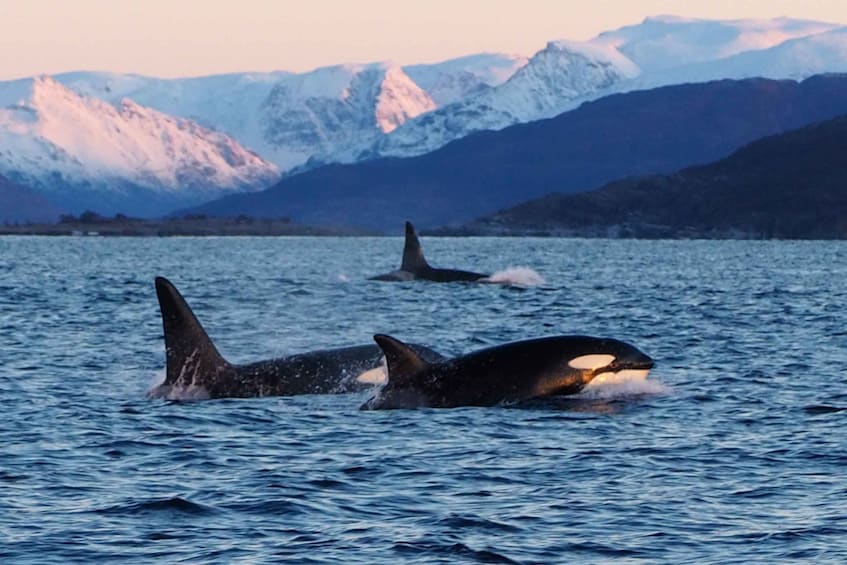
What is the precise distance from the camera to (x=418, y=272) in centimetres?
7994

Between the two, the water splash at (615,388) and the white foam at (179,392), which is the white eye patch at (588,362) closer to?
the water splash at (615,388)

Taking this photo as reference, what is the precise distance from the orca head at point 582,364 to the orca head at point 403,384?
1.81m

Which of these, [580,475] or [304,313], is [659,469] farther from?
[304,313]

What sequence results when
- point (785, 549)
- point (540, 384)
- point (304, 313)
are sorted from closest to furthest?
1. point (785, 549)
2. point (540, 384)
3. point (304, 313)

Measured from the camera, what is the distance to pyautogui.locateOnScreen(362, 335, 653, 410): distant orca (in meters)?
26.1

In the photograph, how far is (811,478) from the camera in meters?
21.5

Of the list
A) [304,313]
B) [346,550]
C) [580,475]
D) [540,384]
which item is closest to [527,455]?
[580,475]

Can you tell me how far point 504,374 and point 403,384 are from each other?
154cm

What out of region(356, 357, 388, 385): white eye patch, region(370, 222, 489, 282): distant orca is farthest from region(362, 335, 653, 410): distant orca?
region(370, 222, 489, 282): distant orca

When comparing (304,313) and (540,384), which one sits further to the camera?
(304,313)

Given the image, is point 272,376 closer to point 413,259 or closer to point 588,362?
point 588,362

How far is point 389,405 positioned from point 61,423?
197 inches

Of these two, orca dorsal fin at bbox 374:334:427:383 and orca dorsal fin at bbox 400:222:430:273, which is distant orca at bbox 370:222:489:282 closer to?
orca dorsal fin at bbox 400:222:430:273

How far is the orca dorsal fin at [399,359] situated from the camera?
24.8m
